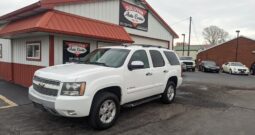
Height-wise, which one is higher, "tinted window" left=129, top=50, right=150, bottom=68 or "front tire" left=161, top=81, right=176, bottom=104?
"tinted window" left=129, top=50, right=150, bottom=68

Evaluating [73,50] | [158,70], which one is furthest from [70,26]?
[158,70]

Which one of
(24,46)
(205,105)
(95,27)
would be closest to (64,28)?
(95,27)

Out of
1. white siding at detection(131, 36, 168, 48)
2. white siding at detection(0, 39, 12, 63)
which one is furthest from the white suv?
white siding at detection(0, 39, 12, 63)

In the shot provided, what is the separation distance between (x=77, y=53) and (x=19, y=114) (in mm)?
3900

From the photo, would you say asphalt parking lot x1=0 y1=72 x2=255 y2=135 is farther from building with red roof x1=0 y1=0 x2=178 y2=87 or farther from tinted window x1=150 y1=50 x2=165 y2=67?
building with red roof x1=0 y1=0 x2=178 y2=87

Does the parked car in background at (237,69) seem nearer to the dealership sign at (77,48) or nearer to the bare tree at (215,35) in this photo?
the dealership sign at (77,48)

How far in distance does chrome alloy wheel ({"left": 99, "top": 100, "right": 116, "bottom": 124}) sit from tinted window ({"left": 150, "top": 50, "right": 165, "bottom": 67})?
84.6 inches

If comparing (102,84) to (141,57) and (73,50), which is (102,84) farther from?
(73,50)

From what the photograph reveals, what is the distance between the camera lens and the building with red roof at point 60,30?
8.64 meters

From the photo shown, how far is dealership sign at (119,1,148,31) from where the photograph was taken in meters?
12.4

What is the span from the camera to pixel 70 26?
8.82 metres

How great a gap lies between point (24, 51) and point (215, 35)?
68590 millimetres

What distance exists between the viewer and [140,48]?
6.55 metres

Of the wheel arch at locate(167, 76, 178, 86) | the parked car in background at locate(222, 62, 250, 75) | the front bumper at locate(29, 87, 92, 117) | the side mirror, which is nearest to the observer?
the front bumper at locate(29, 87, 92, 117)
